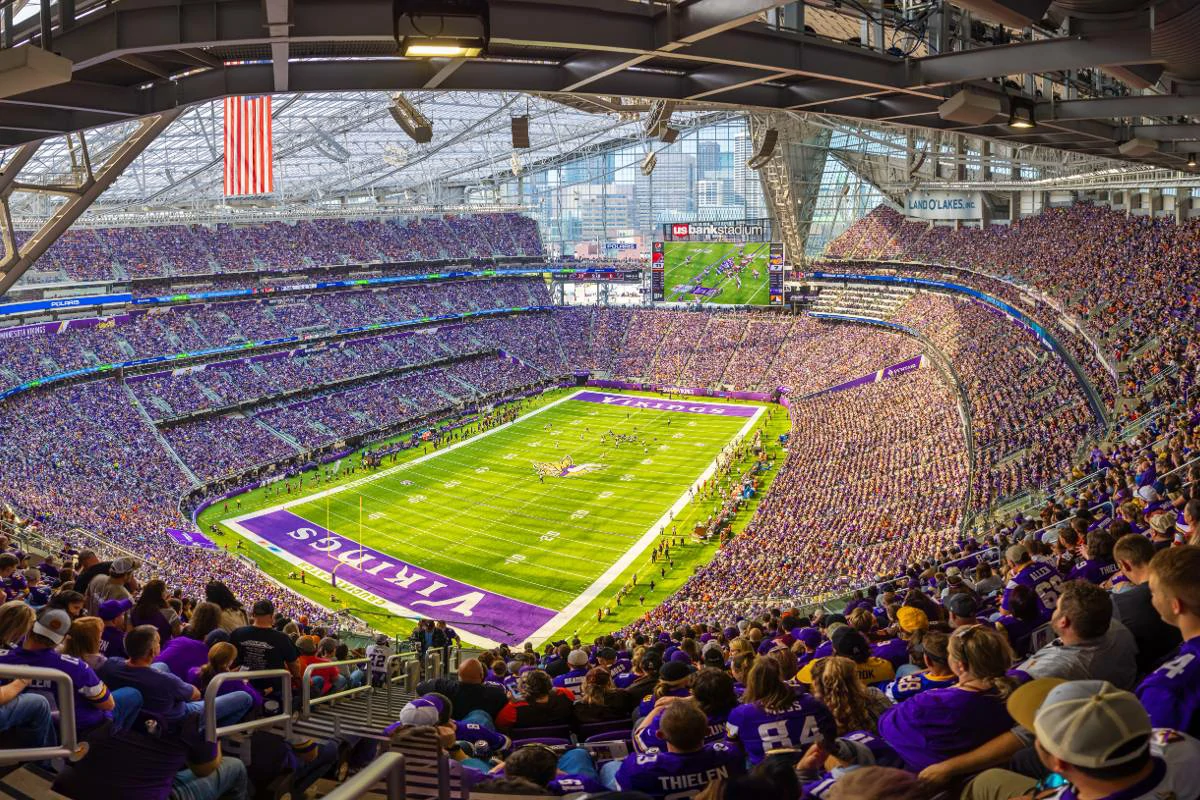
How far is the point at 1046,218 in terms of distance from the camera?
46750 mm

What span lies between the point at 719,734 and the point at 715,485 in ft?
113

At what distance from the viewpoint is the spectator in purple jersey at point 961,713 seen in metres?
3.90

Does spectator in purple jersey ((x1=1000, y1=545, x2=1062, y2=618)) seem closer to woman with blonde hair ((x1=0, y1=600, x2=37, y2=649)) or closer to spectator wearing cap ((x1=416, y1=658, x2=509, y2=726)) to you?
spectator wearing cap ((x1=416, y1=658, x2=509, y2=726))

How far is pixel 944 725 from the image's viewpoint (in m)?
3.93

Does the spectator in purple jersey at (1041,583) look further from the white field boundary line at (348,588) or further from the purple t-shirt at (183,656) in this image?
the white field boundary line at (348,588)

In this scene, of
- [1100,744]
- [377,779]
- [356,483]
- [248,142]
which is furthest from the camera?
[356,483]

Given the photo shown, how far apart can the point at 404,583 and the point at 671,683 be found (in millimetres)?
25413

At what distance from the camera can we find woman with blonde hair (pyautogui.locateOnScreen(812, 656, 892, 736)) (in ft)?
15.7

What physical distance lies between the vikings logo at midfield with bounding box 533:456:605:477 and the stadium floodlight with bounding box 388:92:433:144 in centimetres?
2411

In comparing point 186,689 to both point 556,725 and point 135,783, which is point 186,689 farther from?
point 556,725

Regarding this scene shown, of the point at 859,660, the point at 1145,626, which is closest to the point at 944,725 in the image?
the point at 1145,626

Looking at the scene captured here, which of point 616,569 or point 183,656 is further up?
point 183,656

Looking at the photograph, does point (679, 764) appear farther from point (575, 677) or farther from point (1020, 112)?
point (1020, 112)

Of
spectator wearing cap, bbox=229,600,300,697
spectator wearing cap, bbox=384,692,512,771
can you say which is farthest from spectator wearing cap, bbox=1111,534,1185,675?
spectator wearing cap, bbox=229,600,300,697
